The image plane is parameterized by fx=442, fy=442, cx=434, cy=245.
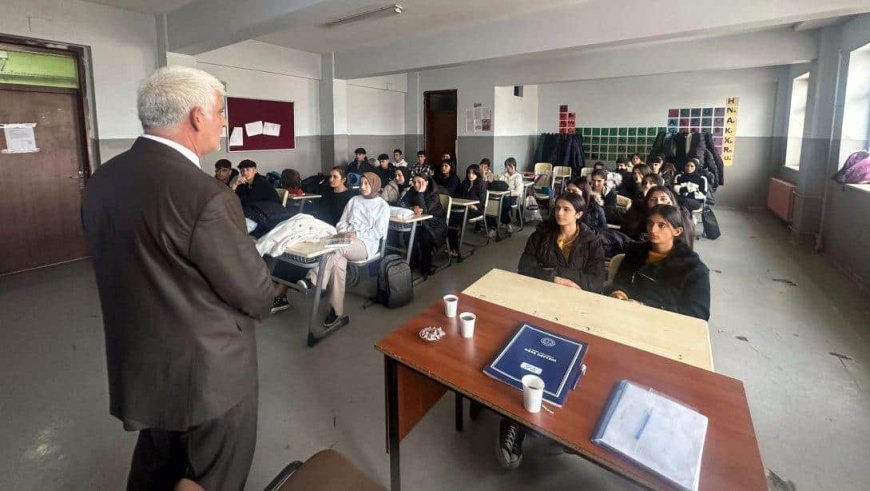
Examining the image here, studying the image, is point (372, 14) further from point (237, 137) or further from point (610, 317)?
point (610, 317)

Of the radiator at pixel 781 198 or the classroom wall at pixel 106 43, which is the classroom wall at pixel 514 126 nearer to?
the radiator at pixel 781 198

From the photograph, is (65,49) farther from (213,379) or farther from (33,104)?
(213,379)

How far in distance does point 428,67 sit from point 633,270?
4.99m

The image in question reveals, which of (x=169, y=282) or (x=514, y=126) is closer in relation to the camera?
(x=169, y=282)

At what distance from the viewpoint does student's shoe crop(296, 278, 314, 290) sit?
3220 mm

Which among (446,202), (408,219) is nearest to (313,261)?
(408,219)

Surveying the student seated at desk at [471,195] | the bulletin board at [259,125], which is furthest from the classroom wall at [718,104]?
the bulletin board at [259,125]

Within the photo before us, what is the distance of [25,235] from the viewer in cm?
477

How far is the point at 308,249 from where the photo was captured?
9.72ft

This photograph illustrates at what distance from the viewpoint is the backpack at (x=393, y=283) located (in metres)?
3.67

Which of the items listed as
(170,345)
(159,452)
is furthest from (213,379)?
(159,452)

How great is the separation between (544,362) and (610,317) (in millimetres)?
525

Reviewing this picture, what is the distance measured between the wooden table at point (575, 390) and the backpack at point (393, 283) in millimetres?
1837

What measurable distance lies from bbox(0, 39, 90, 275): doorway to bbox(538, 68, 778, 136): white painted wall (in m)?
8.60
